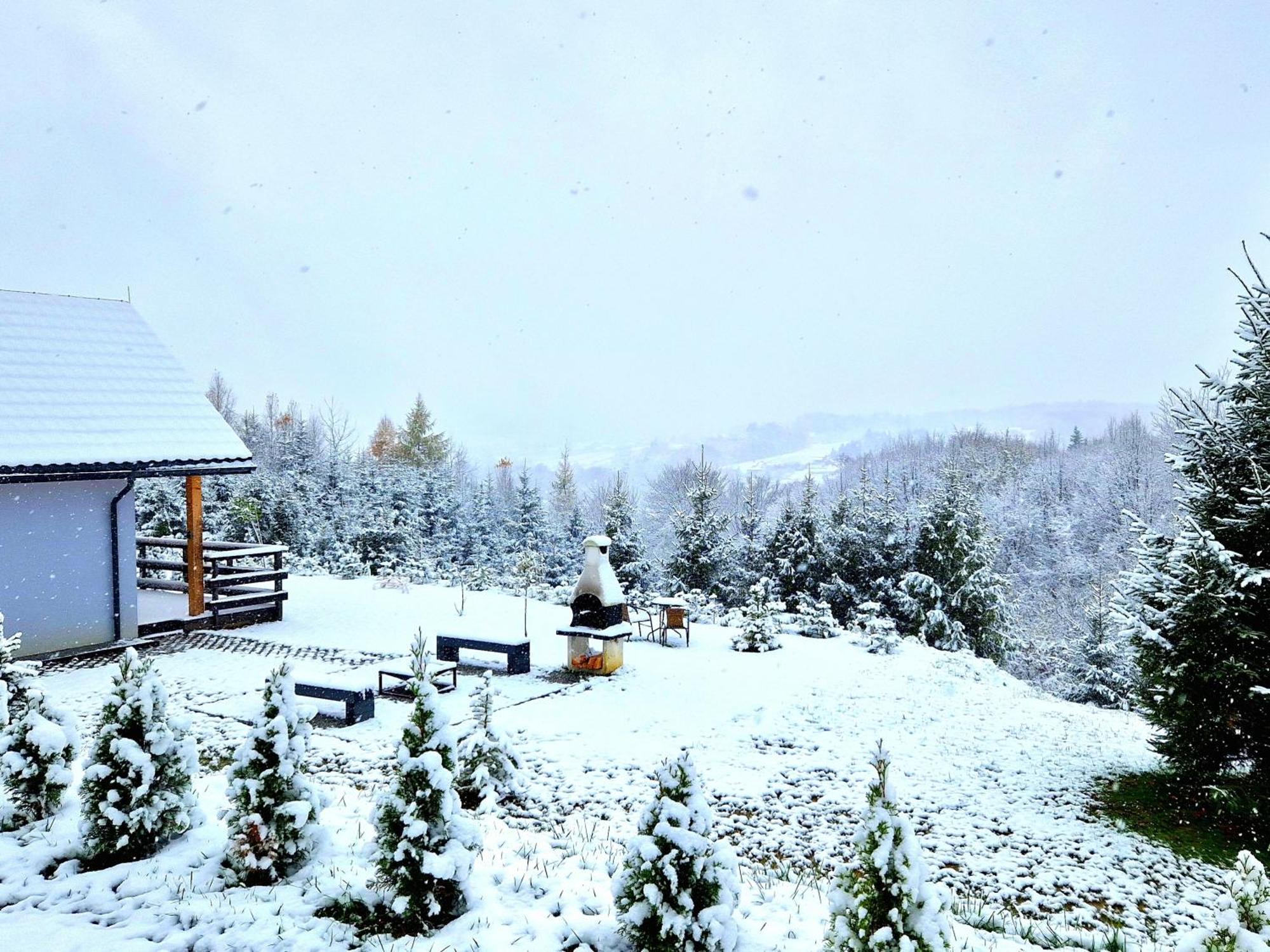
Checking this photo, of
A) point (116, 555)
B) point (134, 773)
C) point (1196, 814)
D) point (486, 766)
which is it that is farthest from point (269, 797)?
point (116, 555)

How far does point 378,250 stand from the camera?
232ft

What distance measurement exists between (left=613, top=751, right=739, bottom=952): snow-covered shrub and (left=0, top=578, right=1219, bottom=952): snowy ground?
0.50m

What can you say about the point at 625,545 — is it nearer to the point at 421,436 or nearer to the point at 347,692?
the point at 347,692

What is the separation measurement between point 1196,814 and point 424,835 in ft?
22.8

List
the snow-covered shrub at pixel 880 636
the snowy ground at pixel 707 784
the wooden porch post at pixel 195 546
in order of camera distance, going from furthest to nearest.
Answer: the snow-covered shrub at pixel 880 636
the wooden porch post at pixel 195 546
the snowy ground at pixel 707 784

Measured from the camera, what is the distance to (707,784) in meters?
7.03

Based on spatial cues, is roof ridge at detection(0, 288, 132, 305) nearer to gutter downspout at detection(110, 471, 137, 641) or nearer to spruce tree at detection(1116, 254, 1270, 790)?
gutter downspout at detection(110, 471, 137, 641)

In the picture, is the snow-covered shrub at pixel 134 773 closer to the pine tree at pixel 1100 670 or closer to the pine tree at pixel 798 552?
the pine tree at pixel 1100 670

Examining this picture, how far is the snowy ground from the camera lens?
4055mm

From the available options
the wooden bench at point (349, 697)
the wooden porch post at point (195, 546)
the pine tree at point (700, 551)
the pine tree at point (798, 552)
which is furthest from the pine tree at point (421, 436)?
the wooden bench at point (349, 697)

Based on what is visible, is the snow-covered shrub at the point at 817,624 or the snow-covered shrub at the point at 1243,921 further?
the snow-covered shrub at the point at 817,624

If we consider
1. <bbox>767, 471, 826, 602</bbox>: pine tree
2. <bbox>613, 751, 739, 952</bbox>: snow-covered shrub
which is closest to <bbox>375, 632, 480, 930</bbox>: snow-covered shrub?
<bbox>613, 751, 739, 952</bbox>: snow-covered shrub

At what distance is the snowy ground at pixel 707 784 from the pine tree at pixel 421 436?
111 feet

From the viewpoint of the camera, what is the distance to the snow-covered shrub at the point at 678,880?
333 cm
